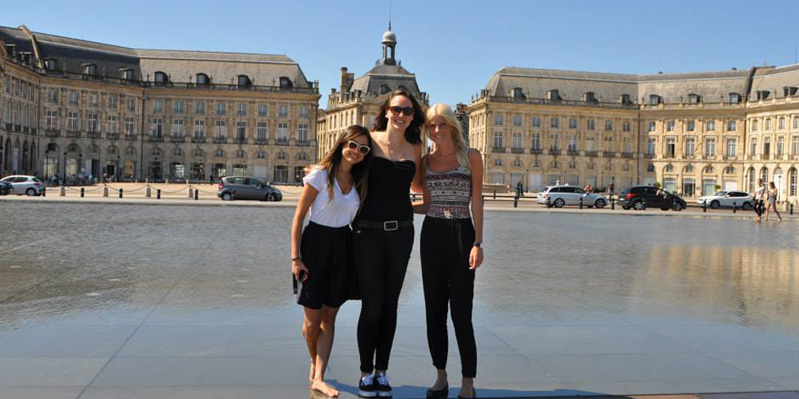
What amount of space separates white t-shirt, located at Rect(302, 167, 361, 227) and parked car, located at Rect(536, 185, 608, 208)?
141 feet

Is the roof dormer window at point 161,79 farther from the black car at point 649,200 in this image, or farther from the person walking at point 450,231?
the person walking at point 450,231

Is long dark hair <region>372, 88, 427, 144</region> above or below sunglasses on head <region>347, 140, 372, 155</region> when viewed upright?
above

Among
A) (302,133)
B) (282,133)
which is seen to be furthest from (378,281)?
(302,133)

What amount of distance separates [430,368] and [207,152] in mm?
88557

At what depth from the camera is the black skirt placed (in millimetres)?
5207

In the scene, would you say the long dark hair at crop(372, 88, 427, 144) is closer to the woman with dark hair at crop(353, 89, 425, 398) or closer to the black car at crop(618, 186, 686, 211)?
the woman with dark hair at crop(353, 89, 425, 398)

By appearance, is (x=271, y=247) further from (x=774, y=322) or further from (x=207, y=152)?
(x=207, y=152)

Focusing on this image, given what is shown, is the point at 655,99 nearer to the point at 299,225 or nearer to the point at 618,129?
the point at 618,129

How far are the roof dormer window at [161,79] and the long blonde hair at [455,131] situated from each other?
8931cm

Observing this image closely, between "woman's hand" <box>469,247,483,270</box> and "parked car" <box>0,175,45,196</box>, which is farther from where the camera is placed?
"parked car" <box>0,175,45,196</box>

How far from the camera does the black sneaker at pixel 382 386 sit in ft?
16.6

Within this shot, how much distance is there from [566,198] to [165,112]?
189 feet

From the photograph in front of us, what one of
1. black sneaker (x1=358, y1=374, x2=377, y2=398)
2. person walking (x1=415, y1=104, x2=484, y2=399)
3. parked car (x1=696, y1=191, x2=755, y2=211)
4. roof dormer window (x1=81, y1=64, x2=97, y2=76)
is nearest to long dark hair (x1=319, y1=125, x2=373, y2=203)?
person walking (x1=415, y1=104, x2=484, y2=399)

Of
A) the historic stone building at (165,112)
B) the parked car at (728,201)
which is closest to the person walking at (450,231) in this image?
the parked car at (728,201)
